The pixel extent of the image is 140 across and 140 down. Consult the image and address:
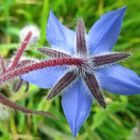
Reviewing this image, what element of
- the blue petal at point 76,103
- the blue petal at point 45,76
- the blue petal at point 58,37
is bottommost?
the blue petal at point 76,103

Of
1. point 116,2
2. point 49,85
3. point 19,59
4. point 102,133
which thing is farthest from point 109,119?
point 49,85

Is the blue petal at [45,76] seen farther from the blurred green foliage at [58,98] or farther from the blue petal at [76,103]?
the blurred green foliage at [58,98]

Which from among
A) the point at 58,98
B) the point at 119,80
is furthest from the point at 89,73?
the point at 58,98

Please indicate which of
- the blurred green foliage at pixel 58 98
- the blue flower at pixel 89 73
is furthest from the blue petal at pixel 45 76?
the blurred green foliage at pixel 58 98

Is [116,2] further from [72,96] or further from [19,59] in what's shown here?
[72,96]

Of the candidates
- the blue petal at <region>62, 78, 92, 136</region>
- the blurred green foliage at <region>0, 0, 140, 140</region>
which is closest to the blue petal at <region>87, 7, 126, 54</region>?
the blue petal at <region>62, 78, 92, 136</region>

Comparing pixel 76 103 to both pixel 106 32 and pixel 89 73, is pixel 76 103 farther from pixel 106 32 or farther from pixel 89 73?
pixel 106 32
